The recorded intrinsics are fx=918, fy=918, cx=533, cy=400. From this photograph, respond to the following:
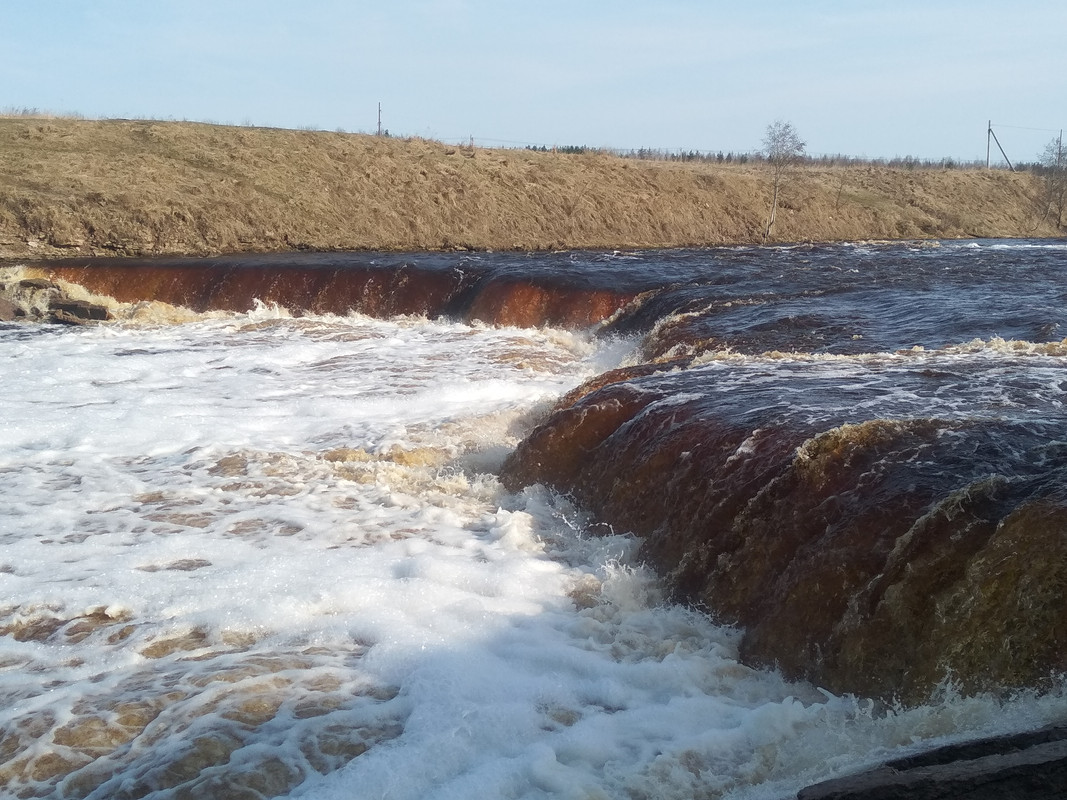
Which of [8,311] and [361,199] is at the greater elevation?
[361,199]

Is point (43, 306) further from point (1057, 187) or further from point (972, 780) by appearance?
point (1057, 187)

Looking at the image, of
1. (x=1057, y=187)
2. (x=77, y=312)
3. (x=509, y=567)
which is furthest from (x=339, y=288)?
(x=1057, y=187)

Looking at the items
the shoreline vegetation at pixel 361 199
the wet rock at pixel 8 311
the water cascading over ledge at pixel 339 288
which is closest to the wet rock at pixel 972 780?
the water cascading over ledge at pixel 339 288

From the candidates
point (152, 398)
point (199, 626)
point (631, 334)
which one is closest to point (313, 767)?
point (199, 626)

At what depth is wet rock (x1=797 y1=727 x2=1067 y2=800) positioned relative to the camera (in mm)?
2508

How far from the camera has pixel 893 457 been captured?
4.98 meters

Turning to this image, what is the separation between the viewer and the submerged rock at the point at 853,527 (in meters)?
3.75

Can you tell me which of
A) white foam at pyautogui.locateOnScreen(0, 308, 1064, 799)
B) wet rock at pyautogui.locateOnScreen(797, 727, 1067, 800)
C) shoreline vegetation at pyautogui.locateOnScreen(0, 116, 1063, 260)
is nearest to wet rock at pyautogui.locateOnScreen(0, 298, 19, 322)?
shoreline vegetation at pyautogui.locateOnScreen(0, 116, 1063, 260)

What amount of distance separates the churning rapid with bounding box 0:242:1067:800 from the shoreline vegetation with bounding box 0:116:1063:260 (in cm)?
1484

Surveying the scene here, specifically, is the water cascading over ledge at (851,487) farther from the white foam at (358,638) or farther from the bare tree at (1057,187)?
the bare tree at (1057,187)

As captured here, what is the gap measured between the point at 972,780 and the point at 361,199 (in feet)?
90.7

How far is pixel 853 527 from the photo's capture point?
4.52m

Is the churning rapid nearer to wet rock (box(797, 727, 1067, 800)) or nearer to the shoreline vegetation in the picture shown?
wet rock (box(797, 727, 1067, 800))

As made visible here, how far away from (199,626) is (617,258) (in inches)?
765
